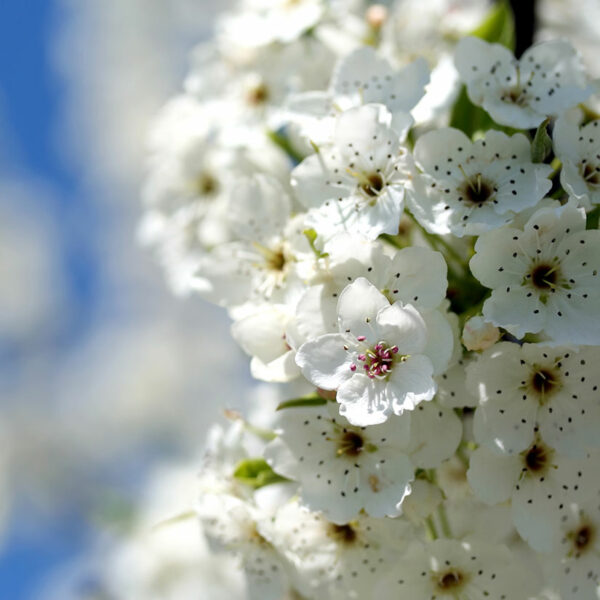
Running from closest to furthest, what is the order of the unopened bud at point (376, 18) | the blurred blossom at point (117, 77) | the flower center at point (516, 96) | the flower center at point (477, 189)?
the flower center at point (477, 189) < the flower center at point (516, 96) < the unopened bud at point (376, 18) < the blurred blossom at point (117, 77)

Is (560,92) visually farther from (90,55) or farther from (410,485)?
(90,55)

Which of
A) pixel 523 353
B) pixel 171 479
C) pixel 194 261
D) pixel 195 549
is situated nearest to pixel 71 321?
pixel 171 479

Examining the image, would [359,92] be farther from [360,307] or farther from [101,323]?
[101,323]

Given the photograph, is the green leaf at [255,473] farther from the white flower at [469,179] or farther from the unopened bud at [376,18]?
the unopened bud at [376,18]

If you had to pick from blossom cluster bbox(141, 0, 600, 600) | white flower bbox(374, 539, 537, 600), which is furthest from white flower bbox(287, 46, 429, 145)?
white flower bbox(374, 539, 537, 600)

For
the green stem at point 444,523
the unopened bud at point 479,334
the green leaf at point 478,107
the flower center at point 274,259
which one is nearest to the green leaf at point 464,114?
the green leaf at point 478,107

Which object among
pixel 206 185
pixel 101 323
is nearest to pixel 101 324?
pixel 101 323

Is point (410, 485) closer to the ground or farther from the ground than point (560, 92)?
closer to the ground

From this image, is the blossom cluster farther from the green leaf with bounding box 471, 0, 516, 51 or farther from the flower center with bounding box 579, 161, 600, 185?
the green leaf with bounding box 471, 0, 516, 51
